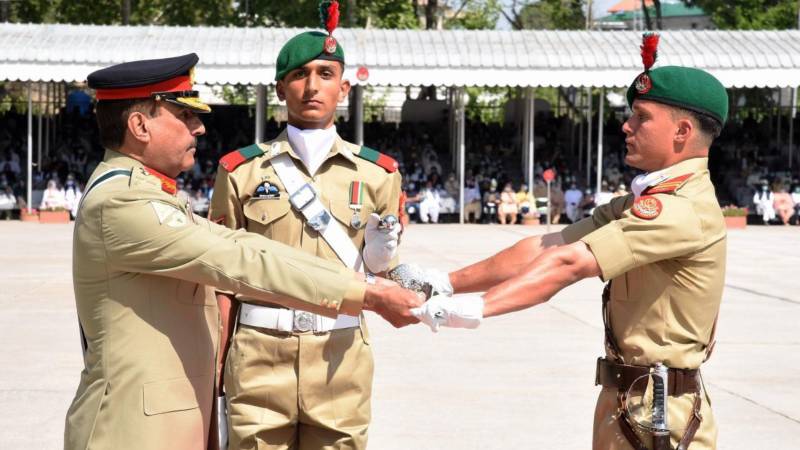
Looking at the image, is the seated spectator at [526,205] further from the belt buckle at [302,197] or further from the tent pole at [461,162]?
the belt buckle at [302,197]

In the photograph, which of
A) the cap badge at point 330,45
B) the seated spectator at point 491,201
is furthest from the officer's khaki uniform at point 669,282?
the seated spectator at point 491,201

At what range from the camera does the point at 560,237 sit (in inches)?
155

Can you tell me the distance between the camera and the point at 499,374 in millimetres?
8219

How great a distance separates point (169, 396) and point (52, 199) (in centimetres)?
2190

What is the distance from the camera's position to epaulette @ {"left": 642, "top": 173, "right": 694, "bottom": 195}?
3.41 metres

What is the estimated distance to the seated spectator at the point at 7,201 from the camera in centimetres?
2436

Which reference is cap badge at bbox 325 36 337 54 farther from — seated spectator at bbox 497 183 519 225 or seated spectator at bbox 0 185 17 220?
seated spectator at bbox 0 185 17 220

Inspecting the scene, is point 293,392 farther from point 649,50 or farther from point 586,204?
point 586,204

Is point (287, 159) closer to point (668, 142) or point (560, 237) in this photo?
point (560, 237)

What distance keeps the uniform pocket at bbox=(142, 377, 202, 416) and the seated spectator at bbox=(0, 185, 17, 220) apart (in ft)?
74.1

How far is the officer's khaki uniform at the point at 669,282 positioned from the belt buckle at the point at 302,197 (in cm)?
112

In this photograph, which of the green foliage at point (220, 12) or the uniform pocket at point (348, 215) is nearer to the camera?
the uniform pocket at point (348, 215)

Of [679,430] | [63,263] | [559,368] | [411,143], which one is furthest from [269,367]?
[411,143]

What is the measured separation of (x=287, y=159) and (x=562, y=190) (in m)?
23.2
